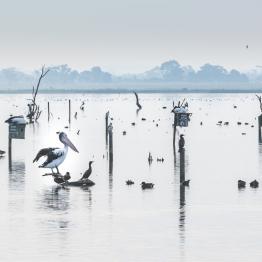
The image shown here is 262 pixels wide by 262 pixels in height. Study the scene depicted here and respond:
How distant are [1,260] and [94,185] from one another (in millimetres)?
20160

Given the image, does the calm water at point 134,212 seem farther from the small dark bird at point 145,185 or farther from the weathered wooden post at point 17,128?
the weathered wooden post at point 17,128

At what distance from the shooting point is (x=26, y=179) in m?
51.3

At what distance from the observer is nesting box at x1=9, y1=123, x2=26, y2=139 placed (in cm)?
6084

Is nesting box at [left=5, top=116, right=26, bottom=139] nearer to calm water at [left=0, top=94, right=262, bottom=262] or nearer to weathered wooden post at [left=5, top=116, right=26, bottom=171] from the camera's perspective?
weathered wooden post at [left=5, top=116, right=26, bottom=171]

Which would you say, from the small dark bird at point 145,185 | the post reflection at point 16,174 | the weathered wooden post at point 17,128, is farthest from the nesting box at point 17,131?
the small dark bird at point 145,185

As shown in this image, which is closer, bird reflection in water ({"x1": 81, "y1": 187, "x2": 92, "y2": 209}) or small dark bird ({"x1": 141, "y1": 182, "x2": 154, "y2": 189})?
bird reflection in water ({"x1": 81, "y1": 187, "x2": 92, "y2": 209})

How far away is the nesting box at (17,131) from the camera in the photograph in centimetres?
6084

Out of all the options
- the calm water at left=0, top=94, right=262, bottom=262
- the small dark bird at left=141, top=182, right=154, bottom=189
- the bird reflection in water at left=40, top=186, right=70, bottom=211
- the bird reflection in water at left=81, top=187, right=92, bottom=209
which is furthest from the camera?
the small dark bird at left=141, top=182, right=154, bottom=189

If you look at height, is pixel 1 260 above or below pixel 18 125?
below

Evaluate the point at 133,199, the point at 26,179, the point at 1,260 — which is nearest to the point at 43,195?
the point at 133,199

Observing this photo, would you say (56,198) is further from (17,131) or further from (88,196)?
(17,131)

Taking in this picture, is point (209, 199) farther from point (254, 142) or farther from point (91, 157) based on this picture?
point (254, 142)

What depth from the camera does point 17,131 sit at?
61.0 metres

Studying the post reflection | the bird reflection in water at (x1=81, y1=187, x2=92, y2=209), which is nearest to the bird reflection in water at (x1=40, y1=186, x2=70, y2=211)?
the bird reflection in water at (x1=81, y1=187, x2=92, y2=209)
